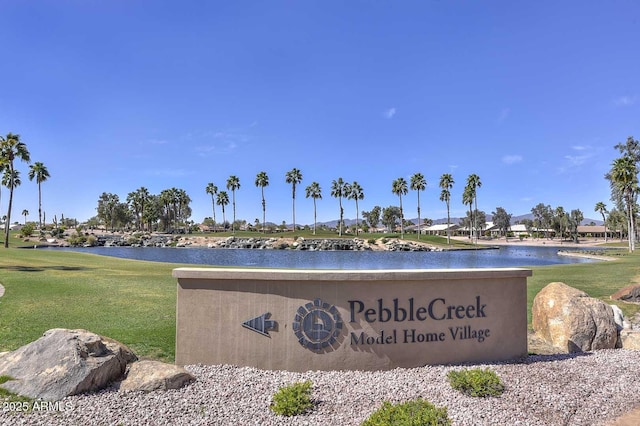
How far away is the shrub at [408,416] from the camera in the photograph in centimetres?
468

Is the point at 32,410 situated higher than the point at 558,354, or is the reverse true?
the point at 32,410

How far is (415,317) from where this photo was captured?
7355 mm

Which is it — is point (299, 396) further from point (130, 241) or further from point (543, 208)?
point (543, 208)

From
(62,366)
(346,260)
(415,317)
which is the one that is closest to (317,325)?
(415,317)

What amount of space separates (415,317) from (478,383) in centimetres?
163

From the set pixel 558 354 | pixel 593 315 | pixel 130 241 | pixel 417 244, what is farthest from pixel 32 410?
pixel 130 241

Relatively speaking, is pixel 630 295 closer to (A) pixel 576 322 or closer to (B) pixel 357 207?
(A) pixel 576 322

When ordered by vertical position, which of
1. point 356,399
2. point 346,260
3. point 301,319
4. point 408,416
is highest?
point 301,319

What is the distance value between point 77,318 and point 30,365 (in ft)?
18.4

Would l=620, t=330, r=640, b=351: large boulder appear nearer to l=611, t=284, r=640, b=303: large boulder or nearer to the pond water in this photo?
l=611, t=284, r=640, b=303: large boulder

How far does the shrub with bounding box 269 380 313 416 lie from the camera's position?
5324 millimetres

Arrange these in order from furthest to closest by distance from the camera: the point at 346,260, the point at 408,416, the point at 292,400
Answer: the point at 346,260, the point at 292,400, the point at 408,416

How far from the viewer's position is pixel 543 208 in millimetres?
164125

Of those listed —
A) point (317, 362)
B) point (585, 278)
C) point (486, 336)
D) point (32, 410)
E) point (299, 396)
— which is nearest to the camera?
point (32, 410)
